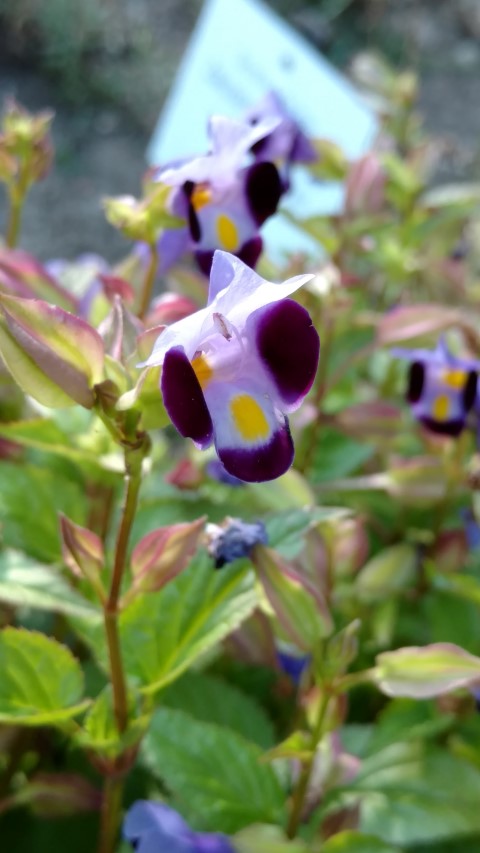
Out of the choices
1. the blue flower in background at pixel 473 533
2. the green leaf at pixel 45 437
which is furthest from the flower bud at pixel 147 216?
the blue flower in background at pixel 473 533

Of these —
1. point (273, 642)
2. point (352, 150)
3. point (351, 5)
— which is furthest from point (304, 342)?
point (351, 5)

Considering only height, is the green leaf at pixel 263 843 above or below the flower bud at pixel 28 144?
below

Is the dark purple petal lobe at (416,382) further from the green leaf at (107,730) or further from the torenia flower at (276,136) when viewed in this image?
the green leaf at (107,730)

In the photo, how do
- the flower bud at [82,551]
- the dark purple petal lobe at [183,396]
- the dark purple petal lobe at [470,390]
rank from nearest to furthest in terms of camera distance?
the dark purple petal lobe at [183,396] → the flower bud at [82,551] → the dark purple petal lobe at [470,390]

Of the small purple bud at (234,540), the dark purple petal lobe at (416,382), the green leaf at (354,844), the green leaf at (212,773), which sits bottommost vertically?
the green leaf at (354,844)

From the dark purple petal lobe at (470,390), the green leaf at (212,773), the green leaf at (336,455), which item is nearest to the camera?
the green leaf at (212,773)

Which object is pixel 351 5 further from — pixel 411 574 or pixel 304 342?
pixel 304 342

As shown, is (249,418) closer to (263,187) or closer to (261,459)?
(261,459)
